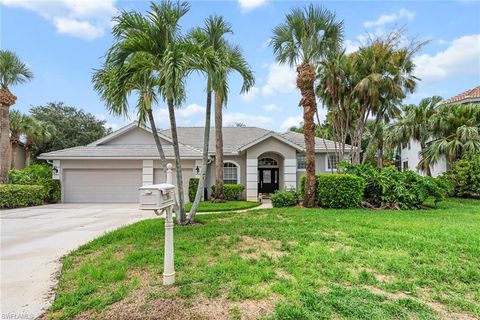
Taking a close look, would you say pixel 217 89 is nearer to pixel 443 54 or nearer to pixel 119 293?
pixel 119 293

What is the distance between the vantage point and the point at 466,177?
15.8 meters

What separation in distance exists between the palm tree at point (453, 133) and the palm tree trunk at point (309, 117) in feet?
32.5

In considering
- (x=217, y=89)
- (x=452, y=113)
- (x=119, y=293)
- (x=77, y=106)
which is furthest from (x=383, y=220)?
(x=77, y=106)

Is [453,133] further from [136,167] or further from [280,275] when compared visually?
[136,167]

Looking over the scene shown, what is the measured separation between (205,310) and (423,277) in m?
3.33

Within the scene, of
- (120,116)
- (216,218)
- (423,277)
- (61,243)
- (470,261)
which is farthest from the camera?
(216,218)

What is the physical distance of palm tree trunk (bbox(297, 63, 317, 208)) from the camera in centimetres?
1193

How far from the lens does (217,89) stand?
7.23 metres

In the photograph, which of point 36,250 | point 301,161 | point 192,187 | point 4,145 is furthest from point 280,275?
point 4,145

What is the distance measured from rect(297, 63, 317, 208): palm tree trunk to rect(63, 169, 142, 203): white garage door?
33.5 ft

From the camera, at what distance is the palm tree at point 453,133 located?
16.2 metres

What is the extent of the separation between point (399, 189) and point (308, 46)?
7047 mm

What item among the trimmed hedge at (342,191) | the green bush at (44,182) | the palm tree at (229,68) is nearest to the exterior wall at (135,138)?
the green bush at (44,182)

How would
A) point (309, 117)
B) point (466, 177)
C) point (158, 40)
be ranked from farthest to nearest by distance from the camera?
point (466, 177)
point (309, 117)
point (158, 40)
